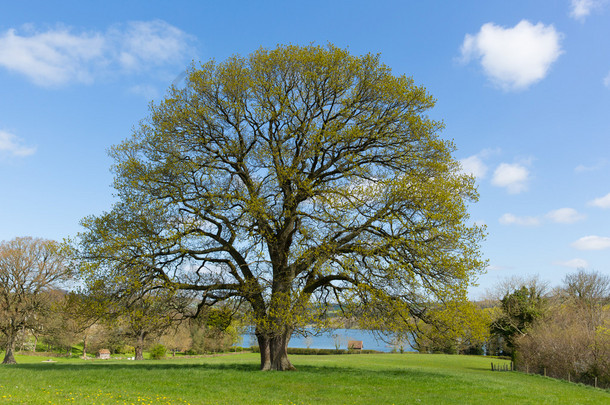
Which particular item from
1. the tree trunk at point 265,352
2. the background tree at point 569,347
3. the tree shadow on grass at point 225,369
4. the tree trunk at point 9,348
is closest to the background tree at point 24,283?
the tree trunk at point 9,348

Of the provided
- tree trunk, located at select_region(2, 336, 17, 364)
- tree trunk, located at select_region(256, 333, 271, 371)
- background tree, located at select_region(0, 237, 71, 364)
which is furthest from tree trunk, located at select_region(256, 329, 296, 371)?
tree trunk, located at select_region(2, 336, 17, 364)

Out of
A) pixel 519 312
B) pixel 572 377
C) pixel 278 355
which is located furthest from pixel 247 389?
pixel 519 312

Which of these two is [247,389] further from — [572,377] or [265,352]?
[572,377]

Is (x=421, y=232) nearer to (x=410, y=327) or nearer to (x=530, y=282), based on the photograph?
(x=410, y=327)

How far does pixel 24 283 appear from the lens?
34812mm

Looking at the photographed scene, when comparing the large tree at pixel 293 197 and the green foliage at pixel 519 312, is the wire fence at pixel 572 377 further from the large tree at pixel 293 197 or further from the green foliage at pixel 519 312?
the large tree at pixel 293 197

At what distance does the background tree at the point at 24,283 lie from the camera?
3409 cm

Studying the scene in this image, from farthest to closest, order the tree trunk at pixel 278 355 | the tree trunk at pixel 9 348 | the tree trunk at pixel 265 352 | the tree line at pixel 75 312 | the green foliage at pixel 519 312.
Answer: the green foliage at pixel 519 312
the tree trunk at pixel 9 348
the tree trunk at pixel 265 352
the tree trunk at pixel 278 355
the tree line at pixel 75 312

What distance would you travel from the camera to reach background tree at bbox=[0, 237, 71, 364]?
112 feet

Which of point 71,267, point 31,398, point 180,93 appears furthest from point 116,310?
point 180,93

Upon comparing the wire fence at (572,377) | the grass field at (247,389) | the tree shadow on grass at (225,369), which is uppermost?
the grass field at (247,389)

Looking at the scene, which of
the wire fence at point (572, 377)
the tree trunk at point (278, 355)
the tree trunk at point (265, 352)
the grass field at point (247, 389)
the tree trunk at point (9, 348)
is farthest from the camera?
the tree trunk at point (9, 348)

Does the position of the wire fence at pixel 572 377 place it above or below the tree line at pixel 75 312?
below

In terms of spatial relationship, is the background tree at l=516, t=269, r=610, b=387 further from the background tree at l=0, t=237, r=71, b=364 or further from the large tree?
the background tree at l=0, t=237, r=71, b=364
